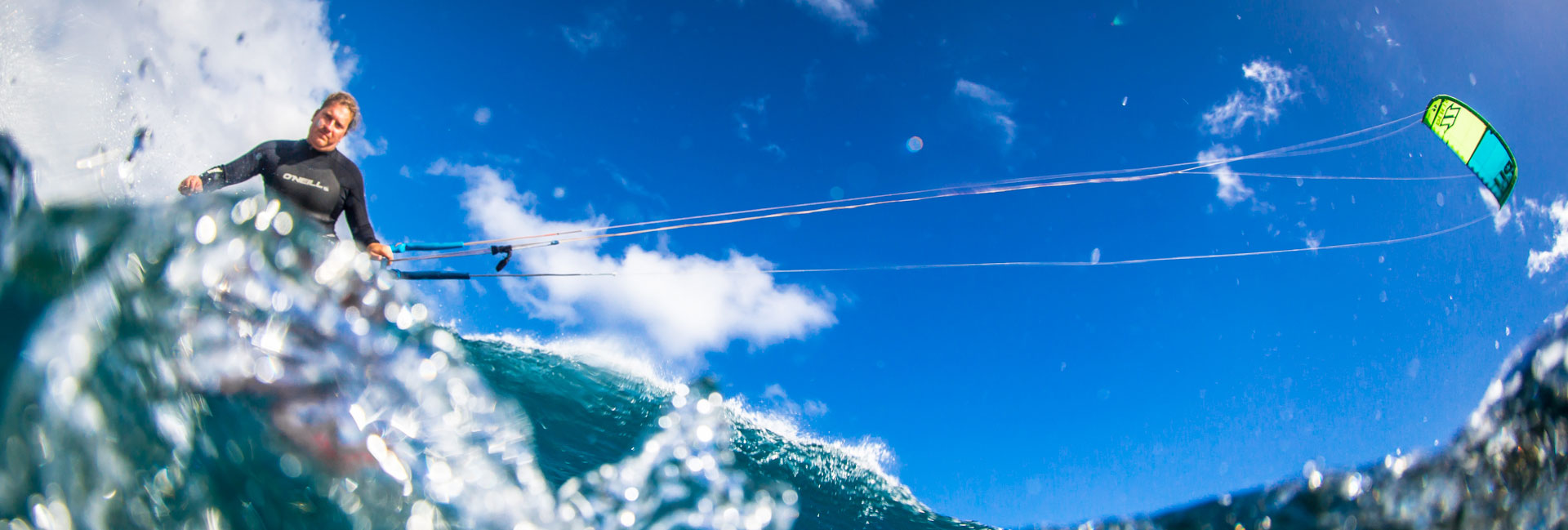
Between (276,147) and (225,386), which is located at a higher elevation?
(276,147)

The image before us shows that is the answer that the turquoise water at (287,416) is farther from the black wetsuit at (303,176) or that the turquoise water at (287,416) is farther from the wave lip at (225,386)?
the black wetsuit at (303,176)

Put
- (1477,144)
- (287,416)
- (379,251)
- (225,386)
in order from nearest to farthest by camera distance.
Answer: (225,386), (287,416), (379,251), (1477,144)

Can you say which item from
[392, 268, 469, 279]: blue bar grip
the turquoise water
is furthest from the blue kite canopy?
[392, 268, 469, 279]: blue bar grip

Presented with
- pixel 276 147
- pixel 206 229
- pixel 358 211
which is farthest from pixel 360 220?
pixel 206 229

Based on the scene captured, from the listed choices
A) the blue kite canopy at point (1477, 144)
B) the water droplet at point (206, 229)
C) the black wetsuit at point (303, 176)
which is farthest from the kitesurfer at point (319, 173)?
the blue kite canopy at point (1477, 144)

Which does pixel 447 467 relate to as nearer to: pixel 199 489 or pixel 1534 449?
pixel 199 489

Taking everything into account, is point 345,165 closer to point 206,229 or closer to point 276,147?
point 276,147
